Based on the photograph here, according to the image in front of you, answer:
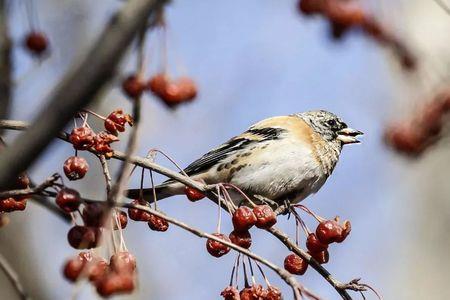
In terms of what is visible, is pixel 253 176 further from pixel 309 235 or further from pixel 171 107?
pixel 171 107

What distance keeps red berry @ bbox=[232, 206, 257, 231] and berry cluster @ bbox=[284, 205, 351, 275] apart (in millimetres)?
A: 297

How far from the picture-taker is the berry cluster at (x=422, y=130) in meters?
2.70

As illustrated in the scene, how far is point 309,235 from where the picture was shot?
10.4ft

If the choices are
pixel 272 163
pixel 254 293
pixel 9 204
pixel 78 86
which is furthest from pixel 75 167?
pixel 272 163

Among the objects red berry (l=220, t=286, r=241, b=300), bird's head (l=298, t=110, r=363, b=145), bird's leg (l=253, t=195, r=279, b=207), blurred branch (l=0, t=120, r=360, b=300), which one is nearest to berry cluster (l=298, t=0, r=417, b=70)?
blurred branch (l=0, t=120, r=360, b=300)

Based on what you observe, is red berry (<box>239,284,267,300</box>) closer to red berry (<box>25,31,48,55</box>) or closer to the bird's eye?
red berry (<box>25,31,48,55</box>)

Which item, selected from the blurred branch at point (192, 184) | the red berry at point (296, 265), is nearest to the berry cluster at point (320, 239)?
the red berry at point (296, 265)

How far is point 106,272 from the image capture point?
2.22 m

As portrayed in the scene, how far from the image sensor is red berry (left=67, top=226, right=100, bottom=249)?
2.32 m

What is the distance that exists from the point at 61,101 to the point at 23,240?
7.16 m

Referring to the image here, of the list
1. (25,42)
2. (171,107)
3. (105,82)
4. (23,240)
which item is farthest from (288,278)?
(23,240)

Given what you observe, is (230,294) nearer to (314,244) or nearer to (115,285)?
(314,244)

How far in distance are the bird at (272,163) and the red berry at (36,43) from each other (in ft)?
5.27

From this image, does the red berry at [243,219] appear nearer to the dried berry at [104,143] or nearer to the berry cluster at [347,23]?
the dried berry at [104,143]
